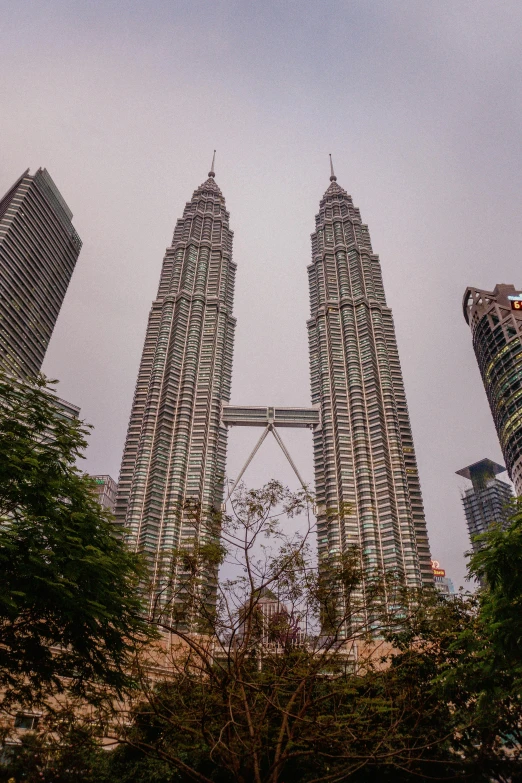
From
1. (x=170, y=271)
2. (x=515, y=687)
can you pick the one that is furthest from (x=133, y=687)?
(x=170, y=271)

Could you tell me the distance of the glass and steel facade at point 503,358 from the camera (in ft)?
321

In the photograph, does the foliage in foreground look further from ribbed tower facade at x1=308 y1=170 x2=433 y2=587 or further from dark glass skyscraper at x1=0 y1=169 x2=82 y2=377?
dark glass skyscraper at x1=0 y1=169 x2=82 y2=377

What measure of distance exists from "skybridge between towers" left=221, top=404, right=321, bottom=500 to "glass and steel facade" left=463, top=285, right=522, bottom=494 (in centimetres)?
3673

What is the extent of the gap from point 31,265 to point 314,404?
69.9 metres

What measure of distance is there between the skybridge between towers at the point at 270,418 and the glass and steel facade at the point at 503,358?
36730mm

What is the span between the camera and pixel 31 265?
372 ft

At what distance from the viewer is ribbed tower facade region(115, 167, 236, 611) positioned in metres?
97.4

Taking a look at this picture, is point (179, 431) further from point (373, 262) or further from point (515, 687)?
point (515, 687)

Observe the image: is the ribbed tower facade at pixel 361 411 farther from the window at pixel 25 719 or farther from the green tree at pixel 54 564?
the green tree at pixel 54 564

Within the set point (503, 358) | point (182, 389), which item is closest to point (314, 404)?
point (182, 389)

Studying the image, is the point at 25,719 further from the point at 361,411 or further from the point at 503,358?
the point at 503,358

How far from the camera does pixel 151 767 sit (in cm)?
2253

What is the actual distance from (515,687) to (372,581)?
466cm

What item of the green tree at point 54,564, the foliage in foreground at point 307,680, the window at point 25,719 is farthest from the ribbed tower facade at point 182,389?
the green tree at point 54,564
